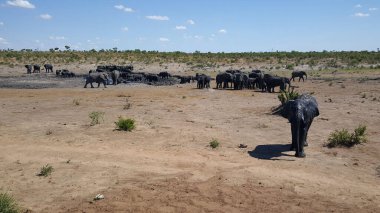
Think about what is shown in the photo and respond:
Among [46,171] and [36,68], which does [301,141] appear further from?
[36,68]

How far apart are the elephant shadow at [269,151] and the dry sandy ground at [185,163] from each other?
3 cm

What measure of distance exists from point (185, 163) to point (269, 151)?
2765 millimetres

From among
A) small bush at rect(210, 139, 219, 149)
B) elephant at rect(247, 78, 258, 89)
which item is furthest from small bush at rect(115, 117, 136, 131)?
elephant at rect(247, 78, 258, 89)

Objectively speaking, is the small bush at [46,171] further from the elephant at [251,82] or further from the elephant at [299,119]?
the elephant at [251,82]

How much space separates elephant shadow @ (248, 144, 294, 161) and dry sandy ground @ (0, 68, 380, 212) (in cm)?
3

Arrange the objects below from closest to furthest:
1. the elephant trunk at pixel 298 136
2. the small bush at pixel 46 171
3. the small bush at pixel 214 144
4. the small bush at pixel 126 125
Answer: the small bush at pixel 46 171 < the elephant trunk at pixel 298 136 < the small bush at pixel 214 144 < the small bush at pixel 126 125

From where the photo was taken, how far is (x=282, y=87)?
28.5 meters

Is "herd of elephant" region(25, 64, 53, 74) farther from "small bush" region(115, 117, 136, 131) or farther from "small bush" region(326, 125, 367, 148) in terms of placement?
"small bush" region(326, 125, 367, 148)

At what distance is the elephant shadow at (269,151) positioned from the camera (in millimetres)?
11953

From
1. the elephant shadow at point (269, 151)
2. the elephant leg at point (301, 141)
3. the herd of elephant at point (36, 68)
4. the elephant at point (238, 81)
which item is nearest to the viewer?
the elephant leg at point (301, 141)

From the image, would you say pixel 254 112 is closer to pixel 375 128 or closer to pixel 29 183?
pixel 375 128

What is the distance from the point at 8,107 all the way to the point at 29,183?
12354 mm

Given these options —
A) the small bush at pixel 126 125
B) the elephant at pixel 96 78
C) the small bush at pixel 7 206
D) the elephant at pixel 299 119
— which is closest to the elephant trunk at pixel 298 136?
the elephant at pixel 299 119

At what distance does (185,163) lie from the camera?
36.9 ft
